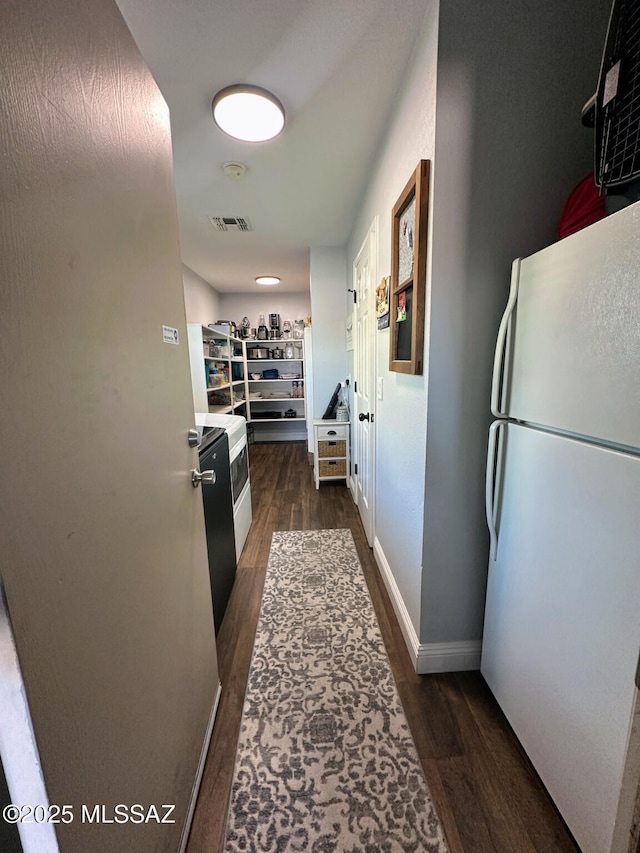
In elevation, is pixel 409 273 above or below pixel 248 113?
below

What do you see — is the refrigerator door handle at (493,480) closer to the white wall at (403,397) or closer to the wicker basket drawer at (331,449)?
the white wall at (403,397)

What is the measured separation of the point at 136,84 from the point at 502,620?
1914 mm

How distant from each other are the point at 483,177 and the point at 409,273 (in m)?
0.38

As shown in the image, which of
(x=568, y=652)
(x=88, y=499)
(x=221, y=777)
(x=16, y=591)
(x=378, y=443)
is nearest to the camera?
(x=16, y=591)

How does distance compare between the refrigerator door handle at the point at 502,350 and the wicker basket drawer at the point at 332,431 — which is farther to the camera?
the wicker basket drawer at the point at 332,431

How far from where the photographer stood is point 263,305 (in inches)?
218

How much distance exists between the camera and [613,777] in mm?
760

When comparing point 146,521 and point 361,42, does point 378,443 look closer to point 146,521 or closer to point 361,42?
point 146,521

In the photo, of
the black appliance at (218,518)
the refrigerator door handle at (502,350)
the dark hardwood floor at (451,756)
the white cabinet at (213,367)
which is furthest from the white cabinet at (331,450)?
the refrigerator door handle at (502,350)

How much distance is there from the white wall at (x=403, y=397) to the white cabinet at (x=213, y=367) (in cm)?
166

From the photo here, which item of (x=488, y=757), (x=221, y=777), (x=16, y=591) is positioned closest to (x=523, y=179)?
(x=16, y=591)

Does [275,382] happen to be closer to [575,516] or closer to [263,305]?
[263,305]

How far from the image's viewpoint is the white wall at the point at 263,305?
5.48 metres

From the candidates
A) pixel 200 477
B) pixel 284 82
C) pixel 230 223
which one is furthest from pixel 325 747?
pixel 230 223
